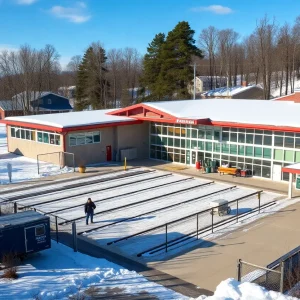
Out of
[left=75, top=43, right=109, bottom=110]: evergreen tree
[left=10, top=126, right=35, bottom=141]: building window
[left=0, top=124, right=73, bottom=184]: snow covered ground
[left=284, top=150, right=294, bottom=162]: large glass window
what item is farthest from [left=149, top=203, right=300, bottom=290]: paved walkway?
[left=75, top=43, right=109, bottom=110]: evergreen tree

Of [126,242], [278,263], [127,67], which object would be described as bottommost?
[126,242]

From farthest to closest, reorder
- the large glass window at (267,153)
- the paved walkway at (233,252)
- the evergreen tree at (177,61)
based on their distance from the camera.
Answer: the evergreen tree at (177,61) → the large glass window at (267,153) → the paved walkway at (233,252)

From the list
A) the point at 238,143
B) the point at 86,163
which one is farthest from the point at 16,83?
the point at 238,143

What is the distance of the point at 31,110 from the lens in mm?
68562

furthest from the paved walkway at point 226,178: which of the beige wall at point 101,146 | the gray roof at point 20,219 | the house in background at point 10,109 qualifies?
the house in background at point 10,109

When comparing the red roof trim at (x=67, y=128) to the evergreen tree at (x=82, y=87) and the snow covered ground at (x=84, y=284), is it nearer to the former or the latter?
the snow covered ground at (x=84, y=284)

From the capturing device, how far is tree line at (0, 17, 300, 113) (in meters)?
61.6

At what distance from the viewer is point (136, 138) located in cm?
3491

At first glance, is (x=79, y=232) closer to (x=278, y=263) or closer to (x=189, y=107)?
(x=278, y=263)

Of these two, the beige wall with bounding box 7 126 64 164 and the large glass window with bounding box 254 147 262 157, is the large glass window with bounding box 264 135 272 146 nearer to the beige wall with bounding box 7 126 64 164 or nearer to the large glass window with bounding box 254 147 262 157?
the large glass window with bounding box 254 147 262 157

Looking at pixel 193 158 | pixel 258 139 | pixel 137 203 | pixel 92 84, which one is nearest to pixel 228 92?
pixel 92 84

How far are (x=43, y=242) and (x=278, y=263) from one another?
7.74 m

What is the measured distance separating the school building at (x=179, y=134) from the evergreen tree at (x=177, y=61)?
23691 mm

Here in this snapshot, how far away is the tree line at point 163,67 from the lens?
61.6m
